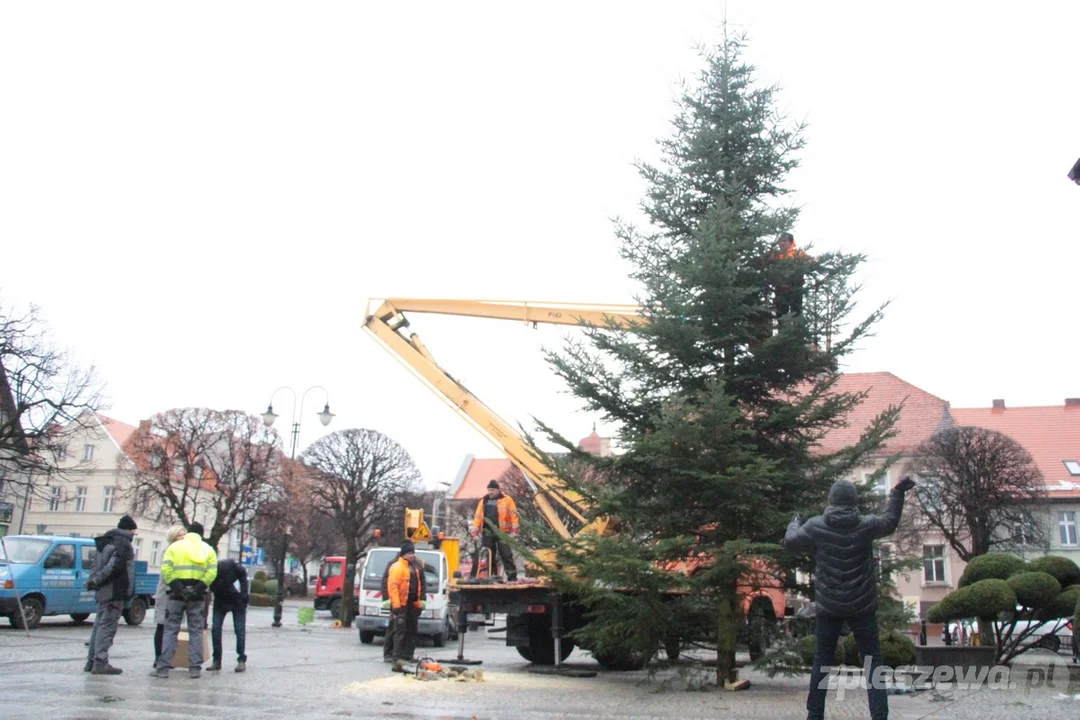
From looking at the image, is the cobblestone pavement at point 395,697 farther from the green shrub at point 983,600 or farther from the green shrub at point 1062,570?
the green shrub at point 1062,570

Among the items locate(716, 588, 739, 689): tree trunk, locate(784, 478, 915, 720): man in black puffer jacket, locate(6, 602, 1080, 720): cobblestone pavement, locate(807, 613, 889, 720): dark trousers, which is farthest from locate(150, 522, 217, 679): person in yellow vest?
locate(807, 613, 889, 720): dark trousers

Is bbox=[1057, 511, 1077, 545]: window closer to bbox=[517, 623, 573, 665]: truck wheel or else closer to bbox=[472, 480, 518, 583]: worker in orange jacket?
bbox=[517, 623, 573, 665]: truck wheel

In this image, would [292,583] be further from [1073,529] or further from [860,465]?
[860,465]

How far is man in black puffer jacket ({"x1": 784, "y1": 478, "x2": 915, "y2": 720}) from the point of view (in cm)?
710

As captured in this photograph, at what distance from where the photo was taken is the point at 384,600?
21281 millimetres

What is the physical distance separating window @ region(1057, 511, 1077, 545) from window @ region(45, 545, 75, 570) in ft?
135

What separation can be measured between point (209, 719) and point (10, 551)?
15.1 metres

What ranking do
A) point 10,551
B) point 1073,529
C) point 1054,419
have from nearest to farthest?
1. point 10,551
2. point 1073,529
3. point 1054,419

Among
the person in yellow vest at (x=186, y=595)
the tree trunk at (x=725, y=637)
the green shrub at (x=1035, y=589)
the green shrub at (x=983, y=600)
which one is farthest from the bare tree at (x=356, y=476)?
the tree trunk at (x=725, y=637)

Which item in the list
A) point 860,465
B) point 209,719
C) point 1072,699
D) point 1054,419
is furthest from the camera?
point 1054,419

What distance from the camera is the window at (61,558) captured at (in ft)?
67.6

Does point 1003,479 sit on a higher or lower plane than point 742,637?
higher

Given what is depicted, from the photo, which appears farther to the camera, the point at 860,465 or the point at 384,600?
the point at 384,600

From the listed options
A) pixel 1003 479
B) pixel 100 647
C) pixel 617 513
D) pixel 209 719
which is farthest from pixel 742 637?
pixel 1003 479
